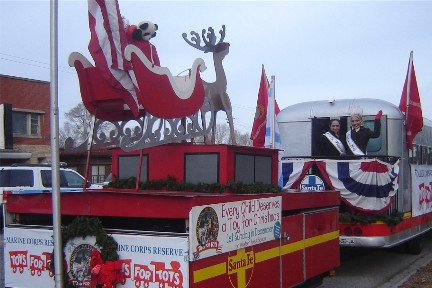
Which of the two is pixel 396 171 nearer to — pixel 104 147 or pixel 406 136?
pixel 406 136

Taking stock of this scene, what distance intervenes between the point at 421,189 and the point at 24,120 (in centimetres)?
2444

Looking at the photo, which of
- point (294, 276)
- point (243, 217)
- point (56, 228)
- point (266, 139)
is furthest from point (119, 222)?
point (266, 139)

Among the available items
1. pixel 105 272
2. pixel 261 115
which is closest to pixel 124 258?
pixel 105 272

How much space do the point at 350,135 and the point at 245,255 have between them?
5316 mm

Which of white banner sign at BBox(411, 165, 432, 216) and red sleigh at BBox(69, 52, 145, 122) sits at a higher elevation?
red sleigh at BBox(69, 52, 145, 122)

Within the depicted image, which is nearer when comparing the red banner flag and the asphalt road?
the asphalt road

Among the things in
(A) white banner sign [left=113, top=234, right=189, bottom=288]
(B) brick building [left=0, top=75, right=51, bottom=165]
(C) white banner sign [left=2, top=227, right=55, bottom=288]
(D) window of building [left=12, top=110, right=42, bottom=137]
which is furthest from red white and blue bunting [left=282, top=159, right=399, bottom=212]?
(D) window of building [left=12, top=110, right=42, bottom=137]

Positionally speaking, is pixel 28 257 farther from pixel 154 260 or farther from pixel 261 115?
pixel 261 115

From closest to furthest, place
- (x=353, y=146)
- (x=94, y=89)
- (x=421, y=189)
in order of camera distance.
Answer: (x=94, y=89), (x=353, y=146), (x=421, y=189)

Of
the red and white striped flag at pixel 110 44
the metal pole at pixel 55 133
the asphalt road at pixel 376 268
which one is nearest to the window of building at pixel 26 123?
the asphalt road at pixel 376 268

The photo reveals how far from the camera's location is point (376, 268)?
9922 mm

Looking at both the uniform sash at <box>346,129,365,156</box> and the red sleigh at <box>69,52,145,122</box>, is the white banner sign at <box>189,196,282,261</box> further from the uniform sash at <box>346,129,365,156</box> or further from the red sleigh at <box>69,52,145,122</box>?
the uniform sash at <box>346,129,365,156</box>

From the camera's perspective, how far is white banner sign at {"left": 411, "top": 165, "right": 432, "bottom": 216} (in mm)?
10492

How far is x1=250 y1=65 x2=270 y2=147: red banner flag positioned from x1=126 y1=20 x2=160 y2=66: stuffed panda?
4.89 metres
